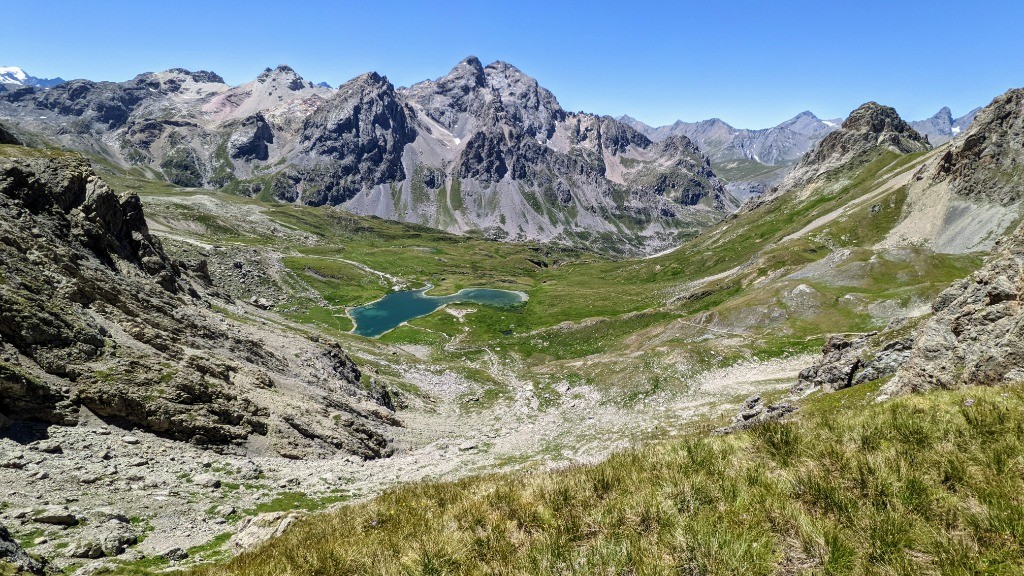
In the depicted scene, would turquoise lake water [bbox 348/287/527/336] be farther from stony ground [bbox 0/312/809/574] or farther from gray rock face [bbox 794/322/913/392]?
gray rock face [bbox 794/322/913/392]

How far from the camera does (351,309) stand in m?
144

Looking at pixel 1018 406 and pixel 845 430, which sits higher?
pixel 1018 406

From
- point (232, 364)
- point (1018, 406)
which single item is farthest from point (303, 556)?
point (232, 364)

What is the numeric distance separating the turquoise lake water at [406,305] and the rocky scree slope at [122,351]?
245 ft

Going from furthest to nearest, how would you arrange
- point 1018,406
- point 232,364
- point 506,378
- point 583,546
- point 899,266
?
point 899,266, point 506,378, point 232,364, point 1018,406, point 583,546

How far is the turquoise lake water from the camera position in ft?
422

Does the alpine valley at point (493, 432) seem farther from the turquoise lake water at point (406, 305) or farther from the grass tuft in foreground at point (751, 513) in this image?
the turquoise lake water at point (406, 305)

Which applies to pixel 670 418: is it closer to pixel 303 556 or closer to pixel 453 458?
pixel 453 458

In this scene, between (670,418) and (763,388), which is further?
(763,388)

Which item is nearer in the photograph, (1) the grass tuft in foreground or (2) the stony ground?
(1) the grass tuft in foreground

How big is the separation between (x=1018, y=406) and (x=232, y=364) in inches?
1655

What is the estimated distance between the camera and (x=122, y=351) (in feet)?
84.8

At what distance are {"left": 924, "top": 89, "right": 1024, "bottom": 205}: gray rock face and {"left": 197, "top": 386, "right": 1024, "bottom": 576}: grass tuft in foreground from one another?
5897 inches

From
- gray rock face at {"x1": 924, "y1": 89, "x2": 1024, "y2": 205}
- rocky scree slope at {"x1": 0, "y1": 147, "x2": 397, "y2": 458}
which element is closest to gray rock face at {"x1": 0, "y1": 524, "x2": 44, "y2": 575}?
rocky scree slope at {"x1": 0, "y1": 147, "x2": 397, "y2": 458}
